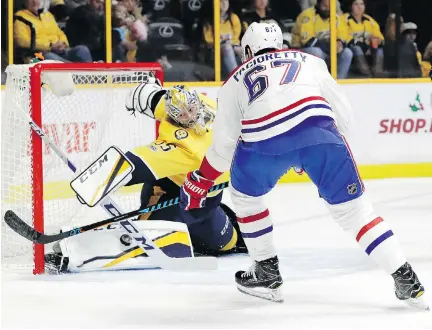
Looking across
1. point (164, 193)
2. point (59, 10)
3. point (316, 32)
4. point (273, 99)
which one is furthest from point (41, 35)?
point (273, 99)

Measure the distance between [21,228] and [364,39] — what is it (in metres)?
4.47

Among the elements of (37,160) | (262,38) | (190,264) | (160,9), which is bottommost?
(190,264)

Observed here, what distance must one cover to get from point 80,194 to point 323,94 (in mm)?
1058

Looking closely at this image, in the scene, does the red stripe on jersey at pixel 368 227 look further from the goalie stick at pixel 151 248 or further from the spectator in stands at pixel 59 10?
the spectator in stands at pixel 59 10

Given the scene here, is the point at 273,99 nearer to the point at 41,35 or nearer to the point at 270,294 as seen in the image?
the point at 270,294

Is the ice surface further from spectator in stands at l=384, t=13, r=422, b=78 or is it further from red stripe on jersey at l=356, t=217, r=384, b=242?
spectator in stands at l=384, t=13, r=422, b=78

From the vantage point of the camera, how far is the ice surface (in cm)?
356

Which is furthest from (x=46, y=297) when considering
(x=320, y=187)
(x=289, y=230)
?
(x=289, y=230)

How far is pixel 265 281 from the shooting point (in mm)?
3844

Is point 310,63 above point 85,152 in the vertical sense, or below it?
above

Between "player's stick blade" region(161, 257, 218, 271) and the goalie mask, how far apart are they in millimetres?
529

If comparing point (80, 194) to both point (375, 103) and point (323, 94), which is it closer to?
point (323, 94)

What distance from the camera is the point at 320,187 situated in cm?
363

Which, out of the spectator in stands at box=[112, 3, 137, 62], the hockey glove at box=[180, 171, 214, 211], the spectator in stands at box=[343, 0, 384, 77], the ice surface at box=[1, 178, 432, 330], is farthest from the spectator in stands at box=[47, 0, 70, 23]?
the hockey glove at box=[180, 171, 214, 211]
